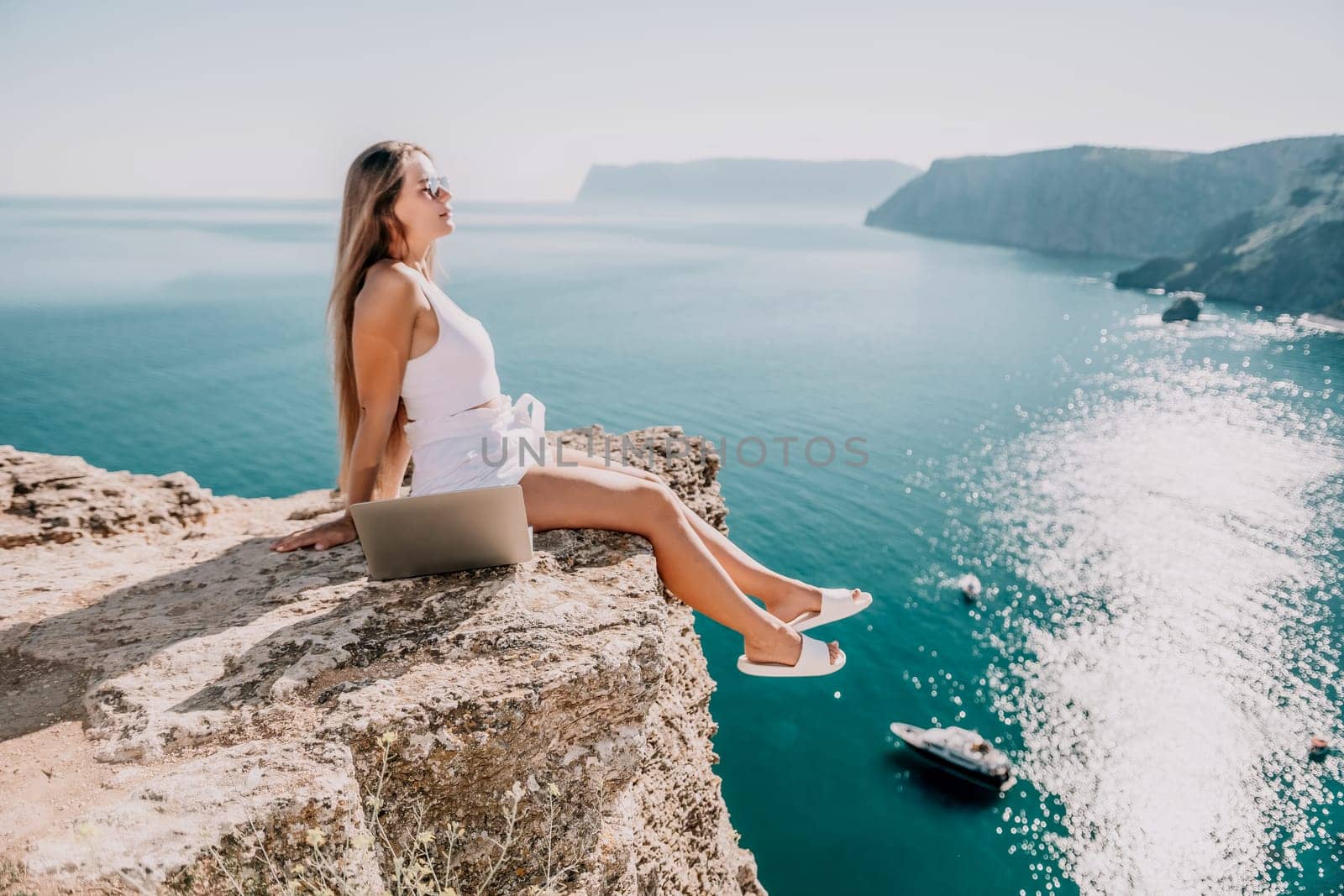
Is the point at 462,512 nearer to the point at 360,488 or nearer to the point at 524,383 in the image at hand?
the point at 360,488

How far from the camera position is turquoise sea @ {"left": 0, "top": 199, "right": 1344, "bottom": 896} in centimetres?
2089

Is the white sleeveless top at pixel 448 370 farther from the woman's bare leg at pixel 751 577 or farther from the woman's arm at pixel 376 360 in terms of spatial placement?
the woman's bare leg at pixel 751 577

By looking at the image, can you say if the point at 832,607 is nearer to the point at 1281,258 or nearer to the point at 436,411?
the point at 436,411

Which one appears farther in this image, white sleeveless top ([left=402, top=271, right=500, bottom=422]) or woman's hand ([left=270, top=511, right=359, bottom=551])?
woman's hand ([left=270, top=511, right=359, bottom=551])

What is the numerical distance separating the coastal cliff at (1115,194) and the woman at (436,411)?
12932cm

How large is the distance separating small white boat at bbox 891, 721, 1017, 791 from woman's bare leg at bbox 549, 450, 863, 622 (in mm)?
19489

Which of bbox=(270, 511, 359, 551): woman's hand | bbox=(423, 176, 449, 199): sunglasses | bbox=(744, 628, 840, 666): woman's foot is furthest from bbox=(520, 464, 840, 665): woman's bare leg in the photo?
bbox=(423, 176, 449, 199): sunglasses

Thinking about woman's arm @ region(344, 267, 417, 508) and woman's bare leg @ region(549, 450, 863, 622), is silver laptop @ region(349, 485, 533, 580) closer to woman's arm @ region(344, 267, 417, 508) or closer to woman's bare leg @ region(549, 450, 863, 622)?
woman's arm @ region(344, 267, 417, 508)

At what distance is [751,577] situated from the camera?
199 inches

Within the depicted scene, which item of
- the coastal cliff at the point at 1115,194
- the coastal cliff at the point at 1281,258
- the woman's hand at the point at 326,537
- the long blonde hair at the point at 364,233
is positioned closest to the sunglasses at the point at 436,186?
the long blonde hair at the point at 364,233

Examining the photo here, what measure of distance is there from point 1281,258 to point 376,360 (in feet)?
360

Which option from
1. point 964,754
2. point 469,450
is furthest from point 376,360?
point 964,754

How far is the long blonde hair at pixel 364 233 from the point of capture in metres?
4.50

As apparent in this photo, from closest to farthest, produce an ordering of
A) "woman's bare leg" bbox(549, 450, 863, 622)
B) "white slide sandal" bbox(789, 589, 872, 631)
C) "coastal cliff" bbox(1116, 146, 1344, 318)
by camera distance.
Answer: "woman's bare leg" bbox(549, 450, 863, 622) < "white slide sandal" bbox(789, 589, 872, 631) < "coastal cliff" bbox(1116, 146, 1344, 318)
